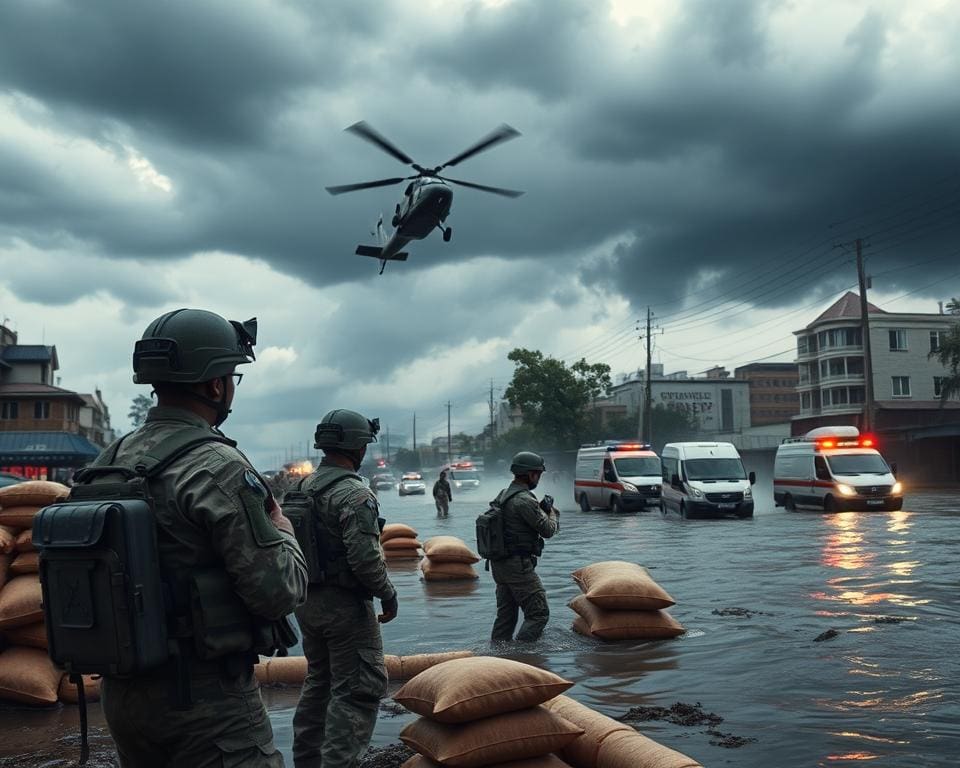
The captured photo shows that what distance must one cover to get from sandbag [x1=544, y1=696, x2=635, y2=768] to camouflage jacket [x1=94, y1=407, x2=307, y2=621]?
236 cm

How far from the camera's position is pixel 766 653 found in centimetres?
846

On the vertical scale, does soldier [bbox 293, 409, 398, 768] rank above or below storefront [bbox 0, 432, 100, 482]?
below

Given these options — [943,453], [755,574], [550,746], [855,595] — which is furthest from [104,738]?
[943,453]

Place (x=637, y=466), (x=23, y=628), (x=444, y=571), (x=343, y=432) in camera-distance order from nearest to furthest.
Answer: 1. (x=343, y=432)
2. (x=23, y=628)
3. (x=444, y=571)
4. (x=637, y=466)

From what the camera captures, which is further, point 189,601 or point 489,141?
point 489,141

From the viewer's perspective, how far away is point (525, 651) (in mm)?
8719

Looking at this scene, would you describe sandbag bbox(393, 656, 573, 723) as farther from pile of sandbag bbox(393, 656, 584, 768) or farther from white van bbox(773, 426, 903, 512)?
white van bbox(773, 426, 903, 512)

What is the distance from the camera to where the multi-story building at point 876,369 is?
224 ft

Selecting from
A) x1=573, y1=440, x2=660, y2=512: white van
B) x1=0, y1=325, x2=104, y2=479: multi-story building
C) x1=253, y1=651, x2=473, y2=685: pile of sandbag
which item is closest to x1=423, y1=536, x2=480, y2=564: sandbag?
x1=253, y1=651, x2=473, y2=685: pile of sandbag

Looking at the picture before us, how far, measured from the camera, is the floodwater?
5.97m

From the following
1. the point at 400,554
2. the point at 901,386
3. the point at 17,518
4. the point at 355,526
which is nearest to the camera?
the point at 355,526

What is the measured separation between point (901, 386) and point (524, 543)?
72276mm

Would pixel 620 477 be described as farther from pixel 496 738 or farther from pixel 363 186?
pixel 496 738

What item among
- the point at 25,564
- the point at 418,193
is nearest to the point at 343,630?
the point at 25,564
